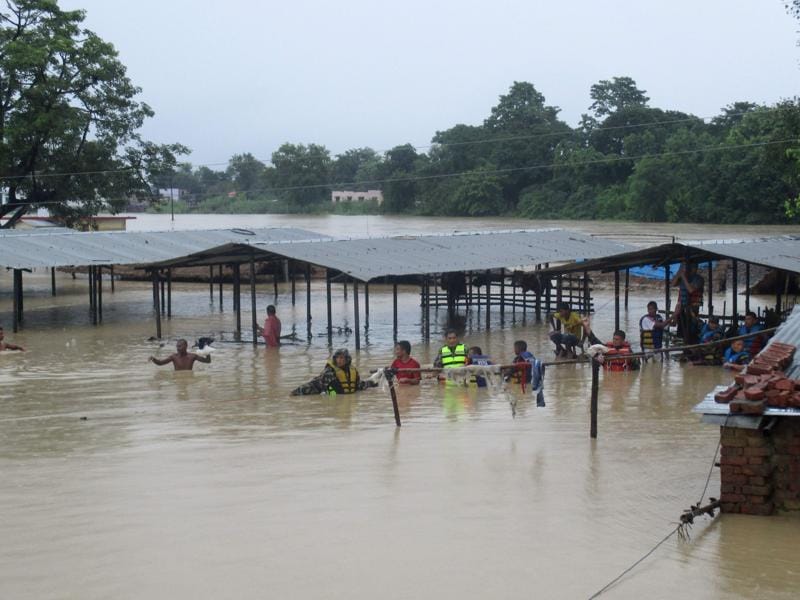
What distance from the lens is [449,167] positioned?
195 feet

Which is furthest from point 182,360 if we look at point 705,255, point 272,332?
point 705,255

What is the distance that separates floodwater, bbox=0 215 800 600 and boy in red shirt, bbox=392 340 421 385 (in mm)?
197

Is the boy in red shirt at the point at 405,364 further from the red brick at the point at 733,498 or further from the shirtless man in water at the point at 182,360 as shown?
the red brick at the point at 733,498

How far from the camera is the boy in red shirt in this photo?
14.1 meters

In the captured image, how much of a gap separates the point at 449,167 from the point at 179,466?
50.4m

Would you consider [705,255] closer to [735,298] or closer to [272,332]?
[735,298]

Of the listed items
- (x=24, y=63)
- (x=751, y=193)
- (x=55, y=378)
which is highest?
(x=24, y=63)

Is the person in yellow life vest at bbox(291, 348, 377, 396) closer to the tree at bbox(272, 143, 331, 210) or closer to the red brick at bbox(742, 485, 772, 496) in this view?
the red brick at bbox(742, 485, 772, 496)

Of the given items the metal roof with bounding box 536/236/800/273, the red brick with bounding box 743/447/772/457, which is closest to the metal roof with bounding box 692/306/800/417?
the red brick with bounding box 743/447/772/457

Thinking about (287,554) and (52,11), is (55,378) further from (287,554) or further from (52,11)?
(52,11)

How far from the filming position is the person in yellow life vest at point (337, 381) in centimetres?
1409

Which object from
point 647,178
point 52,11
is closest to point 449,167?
point 647,178

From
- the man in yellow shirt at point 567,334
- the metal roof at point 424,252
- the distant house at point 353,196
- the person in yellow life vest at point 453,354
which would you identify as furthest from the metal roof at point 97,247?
the distant house at point 353,196

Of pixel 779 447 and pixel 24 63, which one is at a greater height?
pixel 24 63
